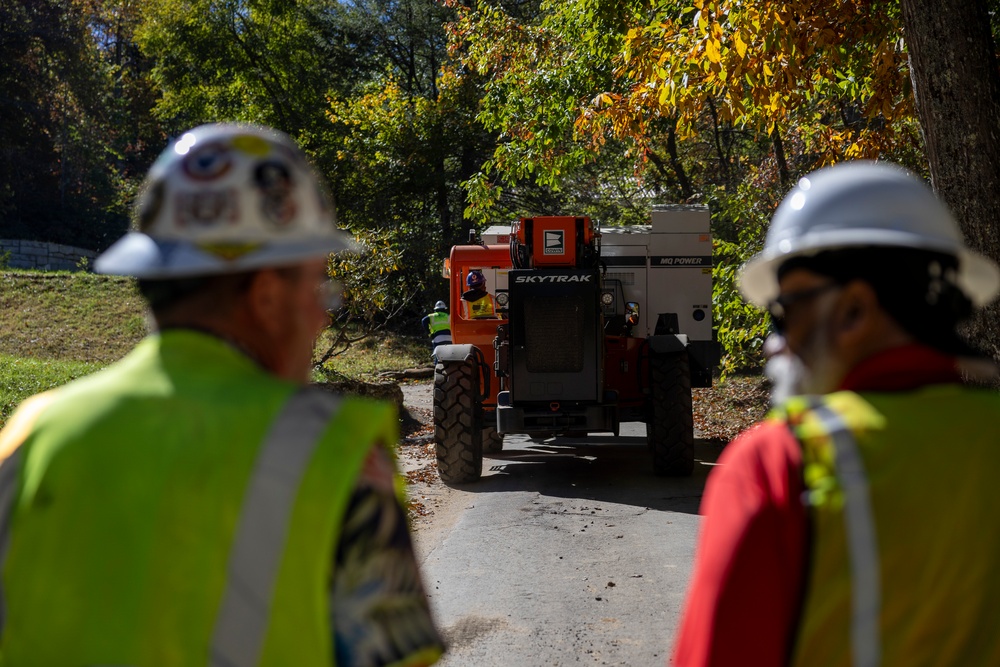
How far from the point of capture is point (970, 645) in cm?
164

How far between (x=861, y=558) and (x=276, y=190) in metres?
1.06

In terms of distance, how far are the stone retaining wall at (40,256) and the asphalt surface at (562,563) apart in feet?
81.8

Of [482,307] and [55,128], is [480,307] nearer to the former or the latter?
[482,307]

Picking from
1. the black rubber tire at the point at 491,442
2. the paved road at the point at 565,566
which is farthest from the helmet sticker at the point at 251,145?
the black rubber tire at the point at 491,442

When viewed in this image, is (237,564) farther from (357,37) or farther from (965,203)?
(357,37)

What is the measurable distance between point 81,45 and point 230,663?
3390 centimetres

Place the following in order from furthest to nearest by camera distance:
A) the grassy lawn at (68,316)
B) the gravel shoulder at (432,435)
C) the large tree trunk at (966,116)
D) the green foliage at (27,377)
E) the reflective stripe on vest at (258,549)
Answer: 1. the grassy lawn at (68,316)
2. the green foliage at (27,377)
3. the gravel shoulder at (432,435)
4. the large tree trunk at (966,116)
5. the reflective stripe on vest at (258,549)

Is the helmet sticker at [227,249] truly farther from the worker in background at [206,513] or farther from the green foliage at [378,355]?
the green foliage at [378,355]

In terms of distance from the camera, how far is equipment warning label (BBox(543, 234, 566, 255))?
11.0m

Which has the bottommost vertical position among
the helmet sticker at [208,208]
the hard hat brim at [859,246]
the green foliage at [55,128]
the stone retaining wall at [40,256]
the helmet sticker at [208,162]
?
the hard hat brim at [859,246]

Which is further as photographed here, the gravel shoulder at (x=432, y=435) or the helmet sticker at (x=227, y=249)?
the gravel shoulder at (x=432, y=435)

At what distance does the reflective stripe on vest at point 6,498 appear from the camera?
1.62 m

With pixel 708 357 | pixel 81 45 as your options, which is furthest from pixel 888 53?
pixel 81 45

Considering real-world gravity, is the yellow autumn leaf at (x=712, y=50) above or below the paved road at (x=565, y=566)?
above
